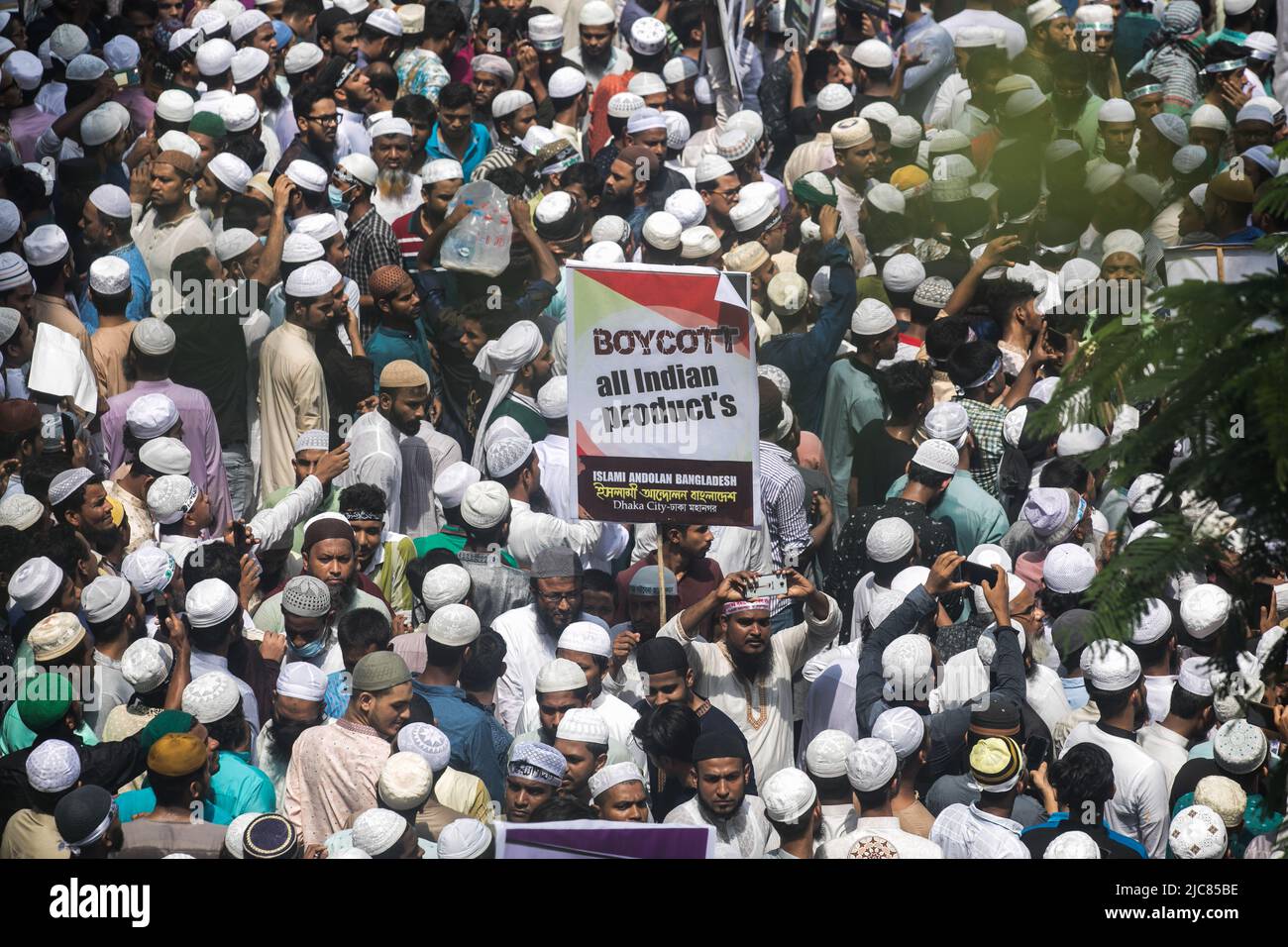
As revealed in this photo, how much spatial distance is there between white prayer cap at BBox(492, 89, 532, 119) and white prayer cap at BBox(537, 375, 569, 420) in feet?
10.5

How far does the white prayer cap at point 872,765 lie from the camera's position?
7.88 m

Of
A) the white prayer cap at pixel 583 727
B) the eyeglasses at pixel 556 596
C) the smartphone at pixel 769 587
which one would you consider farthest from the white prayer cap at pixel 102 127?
the white prayer cap at pixel 583 727

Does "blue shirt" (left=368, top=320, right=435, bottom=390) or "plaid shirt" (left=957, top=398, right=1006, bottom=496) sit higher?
"blue shirt" (left=368, top=320, right=435, bottom=390)

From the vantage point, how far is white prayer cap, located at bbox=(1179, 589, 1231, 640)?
8703 mm

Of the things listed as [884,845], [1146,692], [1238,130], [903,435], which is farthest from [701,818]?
[1238,130]

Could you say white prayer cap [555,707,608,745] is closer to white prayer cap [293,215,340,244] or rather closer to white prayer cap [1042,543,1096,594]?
white prayer cap [1042,543,1096,594]

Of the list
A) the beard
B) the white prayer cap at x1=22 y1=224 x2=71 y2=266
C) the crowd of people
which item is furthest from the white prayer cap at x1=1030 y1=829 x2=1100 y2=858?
the beard

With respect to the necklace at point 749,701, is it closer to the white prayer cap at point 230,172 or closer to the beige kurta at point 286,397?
the beige kurta at point 286,397

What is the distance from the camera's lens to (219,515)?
10.1 metres

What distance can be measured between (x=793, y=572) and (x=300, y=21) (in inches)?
268

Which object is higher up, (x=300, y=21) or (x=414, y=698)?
(x=300, y=21)

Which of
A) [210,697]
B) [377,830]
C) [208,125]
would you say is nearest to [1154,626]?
[377,830]

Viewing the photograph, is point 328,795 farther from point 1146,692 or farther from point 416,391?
point 1146,692
